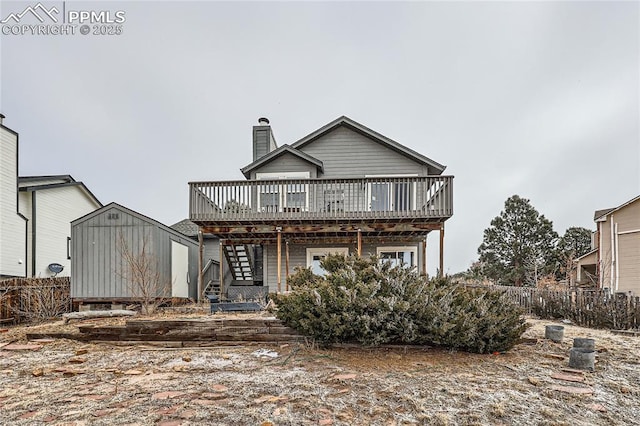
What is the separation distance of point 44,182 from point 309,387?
53.9 feet

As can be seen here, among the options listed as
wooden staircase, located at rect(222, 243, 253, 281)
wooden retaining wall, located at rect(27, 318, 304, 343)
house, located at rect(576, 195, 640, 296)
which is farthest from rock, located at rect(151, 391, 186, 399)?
house, located at rect(576, 195, 640, 296)

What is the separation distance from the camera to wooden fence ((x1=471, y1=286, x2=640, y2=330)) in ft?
21.6

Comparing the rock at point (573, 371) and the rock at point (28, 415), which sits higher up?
the rock at point (28, 415)

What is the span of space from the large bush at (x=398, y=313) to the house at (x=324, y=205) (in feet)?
15.7

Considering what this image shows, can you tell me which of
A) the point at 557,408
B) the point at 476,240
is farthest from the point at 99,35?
the point at 476,240

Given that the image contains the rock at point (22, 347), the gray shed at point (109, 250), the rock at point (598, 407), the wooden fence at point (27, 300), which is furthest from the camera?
the gray shed at point (109, 250)

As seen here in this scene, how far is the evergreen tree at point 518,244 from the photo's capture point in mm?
22297

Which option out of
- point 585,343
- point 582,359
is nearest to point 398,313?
point 582,359

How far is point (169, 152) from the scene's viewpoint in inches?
691

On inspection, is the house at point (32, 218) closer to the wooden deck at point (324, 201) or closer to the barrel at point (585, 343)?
the wooden deck at point (324, 201)

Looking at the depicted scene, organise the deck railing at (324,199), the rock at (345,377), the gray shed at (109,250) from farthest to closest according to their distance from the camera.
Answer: the deck railing at (324,199) → the gray shed at (109,250) → the rock at (345,377)

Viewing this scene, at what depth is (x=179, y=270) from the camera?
10.1 m

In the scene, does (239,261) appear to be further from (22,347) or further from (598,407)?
(598,407)

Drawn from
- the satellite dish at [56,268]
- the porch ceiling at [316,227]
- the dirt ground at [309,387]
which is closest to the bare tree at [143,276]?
the porch ceiling at [316,227]
